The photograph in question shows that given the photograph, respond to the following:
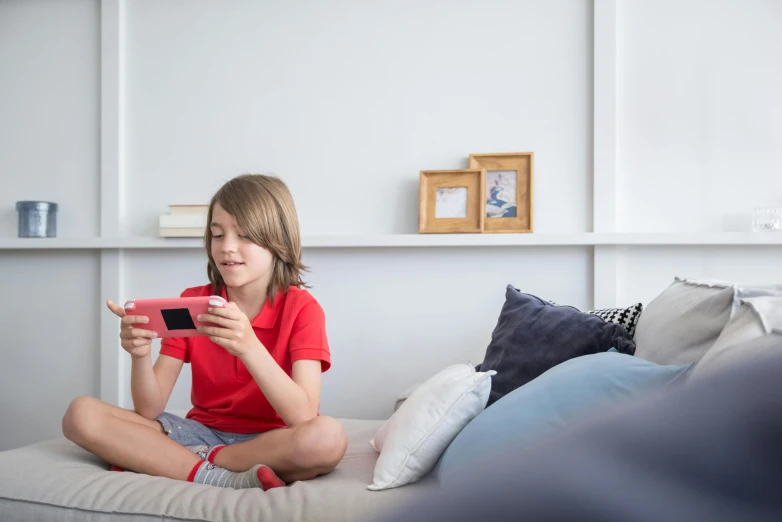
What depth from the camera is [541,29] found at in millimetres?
2627

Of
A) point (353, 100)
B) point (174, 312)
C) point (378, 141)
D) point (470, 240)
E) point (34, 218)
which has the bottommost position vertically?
point (174, 312)

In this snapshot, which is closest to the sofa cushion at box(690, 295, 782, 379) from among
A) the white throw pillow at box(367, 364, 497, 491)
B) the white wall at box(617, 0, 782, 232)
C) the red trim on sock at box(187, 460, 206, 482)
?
the white throw pillow at box(367, 364, 497, 491)

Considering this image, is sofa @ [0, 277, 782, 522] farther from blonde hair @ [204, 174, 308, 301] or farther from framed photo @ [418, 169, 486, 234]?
framed photo @ [418, 169, 486, 234]

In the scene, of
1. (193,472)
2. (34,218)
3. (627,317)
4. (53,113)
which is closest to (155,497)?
(193,472)

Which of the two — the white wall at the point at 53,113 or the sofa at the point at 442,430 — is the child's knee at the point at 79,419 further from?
the white wall at the point at 53,113

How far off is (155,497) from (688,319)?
107 cm

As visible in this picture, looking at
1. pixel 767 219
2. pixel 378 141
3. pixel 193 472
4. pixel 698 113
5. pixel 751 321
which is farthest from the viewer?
pixel 378 141

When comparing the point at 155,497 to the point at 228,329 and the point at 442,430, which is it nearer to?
the point at 228,329

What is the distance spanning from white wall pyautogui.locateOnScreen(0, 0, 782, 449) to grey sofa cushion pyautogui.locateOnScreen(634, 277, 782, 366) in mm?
1122

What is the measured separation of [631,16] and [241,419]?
2092 millimetres

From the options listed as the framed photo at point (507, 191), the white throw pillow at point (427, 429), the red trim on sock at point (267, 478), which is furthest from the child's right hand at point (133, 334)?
the framed photo at point (507, 191)

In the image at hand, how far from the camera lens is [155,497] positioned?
127 cm

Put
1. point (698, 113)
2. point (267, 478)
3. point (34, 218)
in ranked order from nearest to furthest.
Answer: point (267, 478)
point (698, 113)
point (34, 218)

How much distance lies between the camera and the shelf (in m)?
2.39
